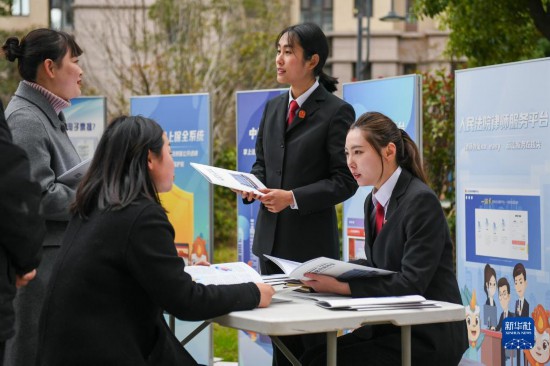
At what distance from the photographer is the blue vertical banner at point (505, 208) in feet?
15.2

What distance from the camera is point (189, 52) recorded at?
15.8 m

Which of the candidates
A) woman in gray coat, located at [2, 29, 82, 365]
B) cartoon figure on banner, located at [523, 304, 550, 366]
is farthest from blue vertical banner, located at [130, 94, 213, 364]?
cartoon figure on banner, located at [523, 304, 550, 366]

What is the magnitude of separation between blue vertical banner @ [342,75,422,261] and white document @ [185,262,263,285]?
6.16ft

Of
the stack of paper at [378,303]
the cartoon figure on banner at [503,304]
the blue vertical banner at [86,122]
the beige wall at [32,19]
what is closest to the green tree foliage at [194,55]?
the beige wall at [32,19]

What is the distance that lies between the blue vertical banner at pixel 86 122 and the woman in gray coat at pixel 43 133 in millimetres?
2950

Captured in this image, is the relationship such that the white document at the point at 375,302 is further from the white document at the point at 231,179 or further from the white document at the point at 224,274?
the white document at the point at 231,179

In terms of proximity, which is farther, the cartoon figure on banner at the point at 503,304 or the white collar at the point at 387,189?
the cartoon figure on banner at the point at 503,304

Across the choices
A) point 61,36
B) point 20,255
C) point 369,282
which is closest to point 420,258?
point 369,282

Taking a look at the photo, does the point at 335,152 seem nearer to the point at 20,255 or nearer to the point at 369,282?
the point at 369,282

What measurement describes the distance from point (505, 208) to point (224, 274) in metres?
1.91

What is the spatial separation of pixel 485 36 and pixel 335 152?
649cm

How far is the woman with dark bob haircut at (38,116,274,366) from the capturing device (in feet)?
9.77

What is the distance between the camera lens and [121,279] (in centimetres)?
302

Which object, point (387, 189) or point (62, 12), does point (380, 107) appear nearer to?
point (387, 189)
